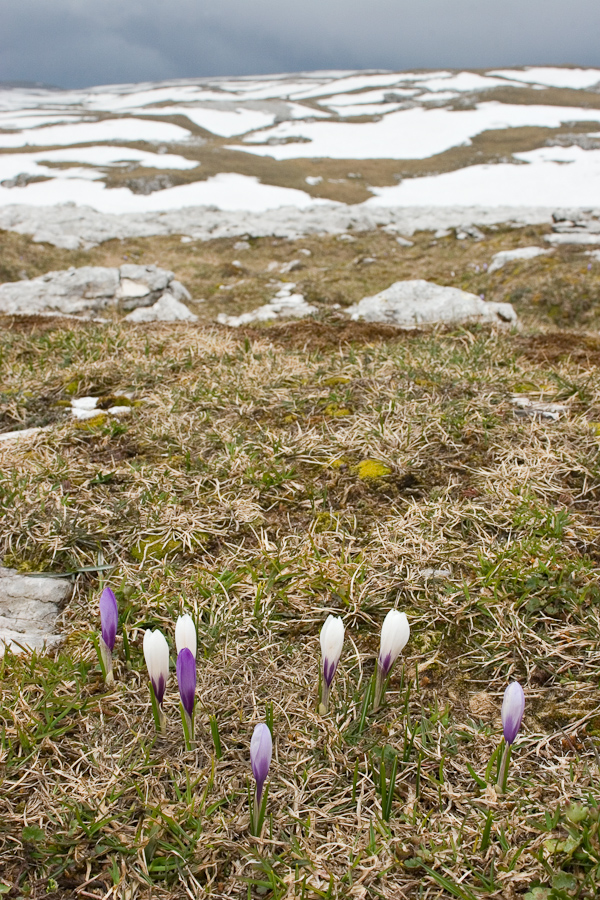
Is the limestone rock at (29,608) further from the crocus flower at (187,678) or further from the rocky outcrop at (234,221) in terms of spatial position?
the rocky outcrop at (234,221)

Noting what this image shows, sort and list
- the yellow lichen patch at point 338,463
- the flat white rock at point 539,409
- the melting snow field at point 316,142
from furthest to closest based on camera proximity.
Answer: the melting snow field at point 316,142
the flat white rock at point 539,409
the yellow lichen patch at point 338,463

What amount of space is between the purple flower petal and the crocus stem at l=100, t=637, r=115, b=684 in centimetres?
10

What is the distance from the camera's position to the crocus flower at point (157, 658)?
88.4 inches

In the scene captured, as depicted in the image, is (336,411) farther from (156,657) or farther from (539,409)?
(156,657)

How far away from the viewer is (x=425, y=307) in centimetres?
1006

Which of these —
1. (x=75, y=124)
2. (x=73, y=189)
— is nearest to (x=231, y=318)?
(x=73, y=189)

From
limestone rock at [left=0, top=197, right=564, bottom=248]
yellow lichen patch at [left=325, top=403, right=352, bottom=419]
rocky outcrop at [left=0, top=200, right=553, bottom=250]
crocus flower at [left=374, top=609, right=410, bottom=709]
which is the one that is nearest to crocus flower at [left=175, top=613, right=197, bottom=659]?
crocus flower at [left=374, top=609, right=410, bottom=709]

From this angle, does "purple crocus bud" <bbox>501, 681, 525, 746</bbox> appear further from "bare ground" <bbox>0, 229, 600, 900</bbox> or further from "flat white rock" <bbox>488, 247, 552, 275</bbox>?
"flat white rock" <bbox>488, 247, 552, 275</bbox>

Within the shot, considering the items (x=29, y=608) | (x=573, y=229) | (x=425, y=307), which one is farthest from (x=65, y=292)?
(x=573, y=229)

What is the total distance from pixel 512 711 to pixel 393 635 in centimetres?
49

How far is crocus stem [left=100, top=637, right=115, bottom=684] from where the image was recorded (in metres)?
2.60

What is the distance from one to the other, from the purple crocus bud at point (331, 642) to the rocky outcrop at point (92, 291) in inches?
511

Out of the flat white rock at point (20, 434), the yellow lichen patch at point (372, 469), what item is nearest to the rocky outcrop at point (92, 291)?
the flat white rock at point (20, 434)

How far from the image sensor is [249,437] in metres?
4.64
